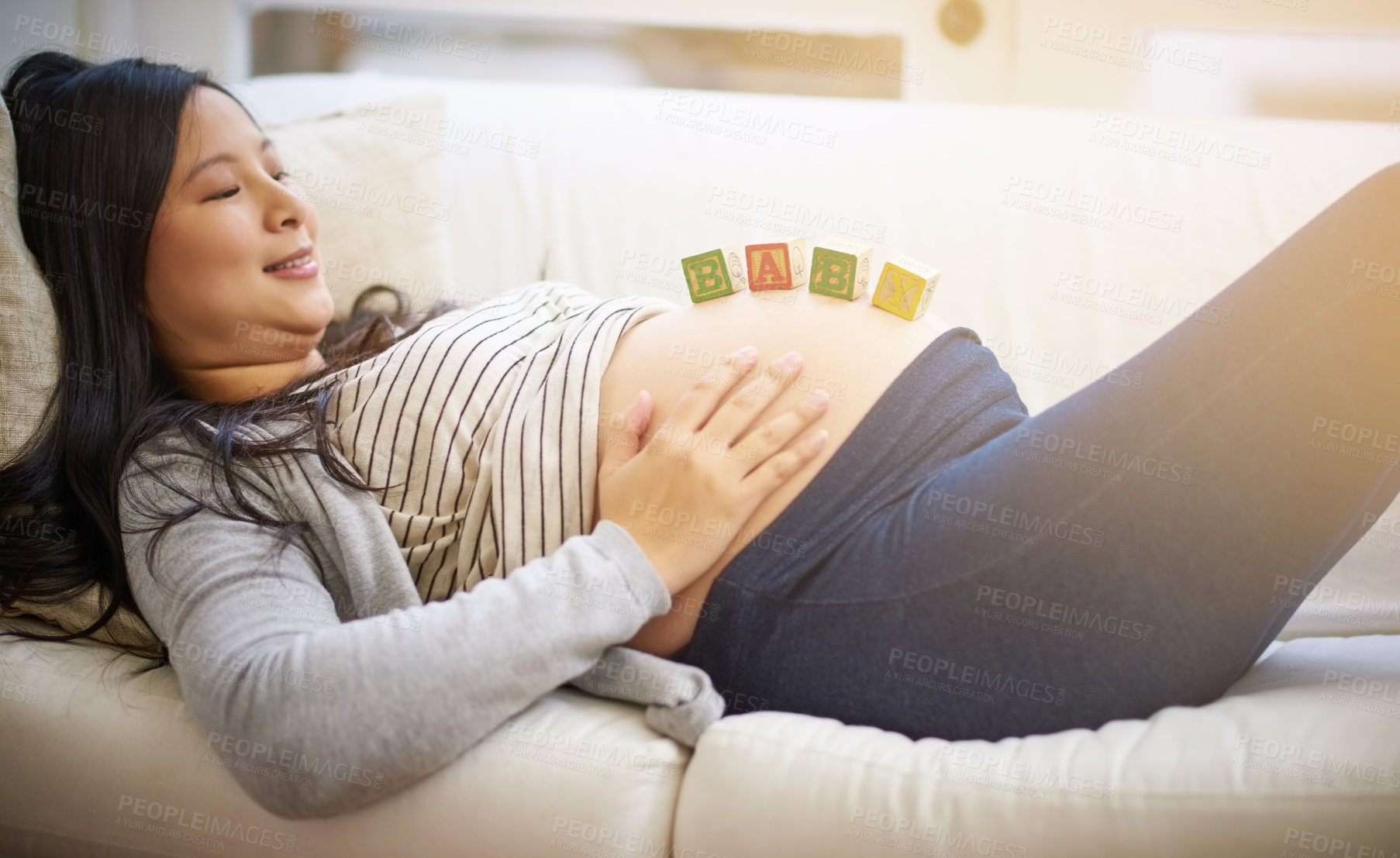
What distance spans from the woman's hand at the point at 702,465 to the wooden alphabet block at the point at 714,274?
116mm

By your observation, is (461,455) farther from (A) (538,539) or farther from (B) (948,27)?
(B) (948,27)

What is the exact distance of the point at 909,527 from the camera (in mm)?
794

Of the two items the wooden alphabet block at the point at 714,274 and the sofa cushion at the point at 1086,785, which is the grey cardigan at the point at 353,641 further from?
the wooden alphabet block at the point at 714,274

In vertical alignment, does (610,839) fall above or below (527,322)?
below

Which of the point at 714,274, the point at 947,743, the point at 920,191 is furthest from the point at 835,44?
the point at 947,743

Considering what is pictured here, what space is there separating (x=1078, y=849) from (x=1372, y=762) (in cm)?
21

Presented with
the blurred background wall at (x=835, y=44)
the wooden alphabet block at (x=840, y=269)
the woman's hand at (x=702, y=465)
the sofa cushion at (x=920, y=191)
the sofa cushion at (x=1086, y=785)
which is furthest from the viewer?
the blurred background wall at (x=835, y=44)

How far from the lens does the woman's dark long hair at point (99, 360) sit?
0.92 m

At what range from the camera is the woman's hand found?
2.74 ft

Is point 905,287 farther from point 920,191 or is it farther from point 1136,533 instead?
point 920,191

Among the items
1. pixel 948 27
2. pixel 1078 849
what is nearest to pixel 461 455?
pixel 1078 849

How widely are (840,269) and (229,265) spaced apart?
67cm

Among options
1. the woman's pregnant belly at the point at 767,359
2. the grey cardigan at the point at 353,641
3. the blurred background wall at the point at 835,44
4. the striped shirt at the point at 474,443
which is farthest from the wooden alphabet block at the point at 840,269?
the blurred background wall at the point at 835,44

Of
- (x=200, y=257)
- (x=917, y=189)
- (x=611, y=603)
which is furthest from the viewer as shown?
(x=917, y=189)
